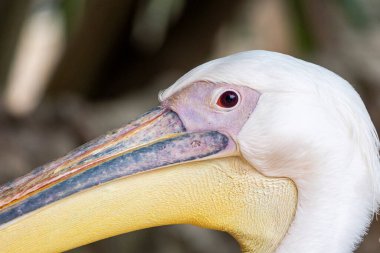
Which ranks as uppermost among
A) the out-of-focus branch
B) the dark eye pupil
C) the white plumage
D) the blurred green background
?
the out-of-focus branch

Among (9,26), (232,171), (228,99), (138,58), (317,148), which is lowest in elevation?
(317,148)

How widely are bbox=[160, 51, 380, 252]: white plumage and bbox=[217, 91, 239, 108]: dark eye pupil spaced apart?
0.05 meters

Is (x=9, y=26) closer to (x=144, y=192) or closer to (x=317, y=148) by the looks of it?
(x=144, y=192)

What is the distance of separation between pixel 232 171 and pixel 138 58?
4.99 metres

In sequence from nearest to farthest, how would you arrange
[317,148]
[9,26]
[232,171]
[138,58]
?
[317,148] → [232,171] → [9,26] → [138,58]

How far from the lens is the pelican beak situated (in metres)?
2.68

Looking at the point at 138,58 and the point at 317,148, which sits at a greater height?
the point at 138,58

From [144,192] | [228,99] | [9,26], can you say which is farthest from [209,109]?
[9,26]

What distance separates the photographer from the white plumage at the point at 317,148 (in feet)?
8.91

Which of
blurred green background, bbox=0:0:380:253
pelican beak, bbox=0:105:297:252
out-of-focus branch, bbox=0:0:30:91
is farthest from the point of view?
out-of-focus branch, bbox=0:0:30:91

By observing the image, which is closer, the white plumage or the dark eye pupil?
the white plumage

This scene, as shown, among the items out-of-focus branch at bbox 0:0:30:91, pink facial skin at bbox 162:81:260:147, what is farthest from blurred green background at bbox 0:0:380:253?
pink facial skin at bbox 162:81:260:147

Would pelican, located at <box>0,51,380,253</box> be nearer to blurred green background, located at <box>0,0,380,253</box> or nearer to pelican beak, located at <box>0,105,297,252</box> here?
pelican beak, located at <box>0,105,297,252</box>

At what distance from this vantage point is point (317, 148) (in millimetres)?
2723
